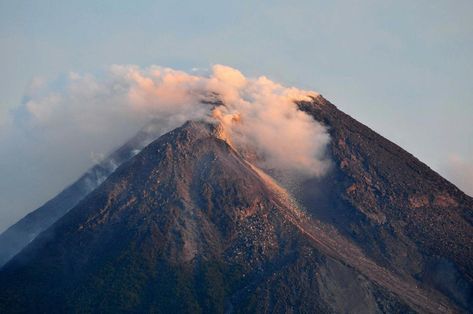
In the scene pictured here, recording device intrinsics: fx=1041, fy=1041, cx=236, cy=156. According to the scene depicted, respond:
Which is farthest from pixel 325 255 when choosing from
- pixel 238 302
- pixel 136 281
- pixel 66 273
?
pixel 66 273

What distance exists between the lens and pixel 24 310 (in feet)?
625

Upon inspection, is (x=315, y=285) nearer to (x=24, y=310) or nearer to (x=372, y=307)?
(x=372, y=307)

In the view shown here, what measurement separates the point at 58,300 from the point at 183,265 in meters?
24.1

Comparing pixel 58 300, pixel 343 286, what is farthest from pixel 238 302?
pixel 58 300

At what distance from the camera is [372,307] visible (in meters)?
188

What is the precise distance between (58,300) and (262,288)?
37725 millimetres

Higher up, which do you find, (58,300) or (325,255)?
(325,255)

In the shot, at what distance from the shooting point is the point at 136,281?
194500 mm

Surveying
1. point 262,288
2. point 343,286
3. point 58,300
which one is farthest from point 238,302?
point 58,300

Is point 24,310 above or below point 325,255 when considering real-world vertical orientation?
below

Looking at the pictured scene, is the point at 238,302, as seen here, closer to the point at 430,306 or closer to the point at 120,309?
the point at 120,309

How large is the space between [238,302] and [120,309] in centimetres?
2149

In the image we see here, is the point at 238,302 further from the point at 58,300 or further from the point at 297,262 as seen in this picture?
the point at 58,300

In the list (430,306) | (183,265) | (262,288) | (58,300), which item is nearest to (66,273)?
(58,300)
